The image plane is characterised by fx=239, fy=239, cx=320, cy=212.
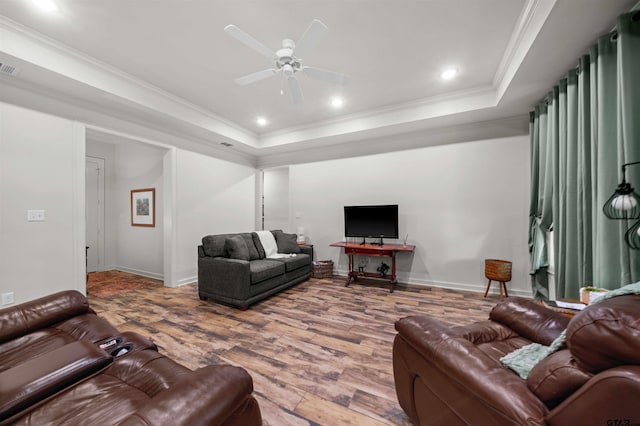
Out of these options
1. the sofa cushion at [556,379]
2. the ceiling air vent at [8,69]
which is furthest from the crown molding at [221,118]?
the sofa cushion at [556,379]

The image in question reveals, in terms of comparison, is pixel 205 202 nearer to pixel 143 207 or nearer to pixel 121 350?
pixel 143 207

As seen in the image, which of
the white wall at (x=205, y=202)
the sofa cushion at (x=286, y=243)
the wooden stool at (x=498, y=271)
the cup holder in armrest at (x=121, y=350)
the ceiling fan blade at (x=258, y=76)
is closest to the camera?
the cup holder in armrest at (x=121, y=350)

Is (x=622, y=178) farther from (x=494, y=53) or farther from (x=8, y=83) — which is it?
(x=8, y=83)

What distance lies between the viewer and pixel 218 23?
2246mm

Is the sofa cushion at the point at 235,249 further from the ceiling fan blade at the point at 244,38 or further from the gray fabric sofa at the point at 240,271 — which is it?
the ceiling fan blade at the point at 244,38

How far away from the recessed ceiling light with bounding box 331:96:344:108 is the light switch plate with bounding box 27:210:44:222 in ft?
13.1

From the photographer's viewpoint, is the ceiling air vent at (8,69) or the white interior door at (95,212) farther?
the white interior door at (95,212)

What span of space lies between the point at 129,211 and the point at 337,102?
197 inches

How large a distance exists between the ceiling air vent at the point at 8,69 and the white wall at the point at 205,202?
6.22 feet

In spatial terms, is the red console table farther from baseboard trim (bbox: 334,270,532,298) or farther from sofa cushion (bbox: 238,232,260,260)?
sofa cushion (bbox: 238,232,260,260)

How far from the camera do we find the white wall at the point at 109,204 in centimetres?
527

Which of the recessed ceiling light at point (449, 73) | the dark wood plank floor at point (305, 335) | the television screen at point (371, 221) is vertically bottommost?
the dark wood plank floor at point (305, 335)

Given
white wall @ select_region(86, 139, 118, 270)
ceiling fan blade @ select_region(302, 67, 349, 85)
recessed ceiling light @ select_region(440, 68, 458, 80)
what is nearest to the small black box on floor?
ceiling fan blade @ select_region(302, 67, 349, 85)

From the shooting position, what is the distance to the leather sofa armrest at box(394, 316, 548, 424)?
771 mm
